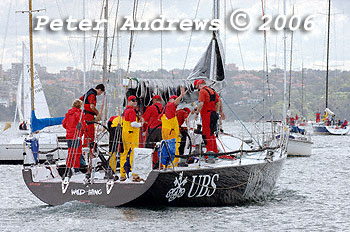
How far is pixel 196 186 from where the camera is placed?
10.5m

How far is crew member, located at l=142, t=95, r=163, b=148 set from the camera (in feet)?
37.2

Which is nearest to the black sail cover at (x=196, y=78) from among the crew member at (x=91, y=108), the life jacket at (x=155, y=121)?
the life jacket at (x=155, y=121)

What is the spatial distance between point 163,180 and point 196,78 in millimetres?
3315

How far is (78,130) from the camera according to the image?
11023mm

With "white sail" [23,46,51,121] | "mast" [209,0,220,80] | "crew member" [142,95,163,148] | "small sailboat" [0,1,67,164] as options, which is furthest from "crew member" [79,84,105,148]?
"white sail" [23,46,51,121]

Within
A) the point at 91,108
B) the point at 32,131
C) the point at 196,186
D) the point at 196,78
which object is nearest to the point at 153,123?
the point at 91,108

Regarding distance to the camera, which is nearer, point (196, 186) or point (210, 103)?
point (196, 186)

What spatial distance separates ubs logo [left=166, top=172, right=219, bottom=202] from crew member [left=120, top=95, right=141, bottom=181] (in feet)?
3.10

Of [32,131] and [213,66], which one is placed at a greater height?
[213,66]

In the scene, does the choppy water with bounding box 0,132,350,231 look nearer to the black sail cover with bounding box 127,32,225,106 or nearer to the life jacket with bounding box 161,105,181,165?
the life jacket with bounding box 161,105,181,165

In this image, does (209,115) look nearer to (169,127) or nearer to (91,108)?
(169,127)

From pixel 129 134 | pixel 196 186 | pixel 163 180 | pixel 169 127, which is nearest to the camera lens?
pixel 163 180

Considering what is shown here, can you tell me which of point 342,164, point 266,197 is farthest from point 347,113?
point 266,197

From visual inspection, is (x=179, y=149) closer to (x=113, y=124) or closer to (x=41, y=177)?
(x=113, y=124)
